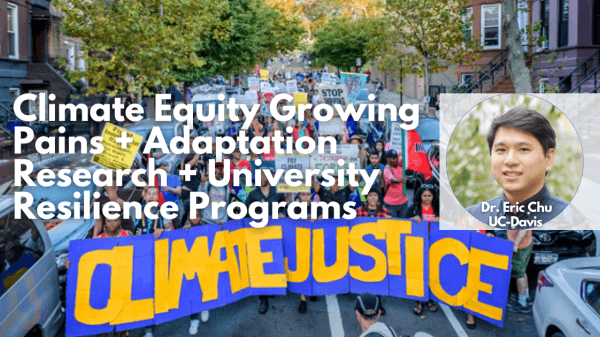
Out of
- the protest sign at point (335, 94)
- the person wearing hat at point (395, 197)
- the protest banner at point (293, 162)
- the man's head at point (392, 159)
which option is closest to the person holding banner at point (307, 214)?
the protest banner at point (293, 162)

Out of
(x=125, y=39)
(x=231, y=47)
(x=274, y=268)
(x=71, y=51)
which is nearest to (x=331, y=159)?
(x=274, y=268)

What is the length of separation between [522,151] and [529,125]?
0.24 meters

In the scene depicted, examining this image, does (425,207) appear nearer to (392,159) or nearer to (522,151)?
(392,159)

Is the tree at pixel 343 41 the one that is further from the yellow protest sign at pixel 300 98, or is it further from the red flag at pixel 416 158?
the red flag at pixel 416 158

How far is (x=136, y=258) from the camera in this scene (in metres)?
6.68

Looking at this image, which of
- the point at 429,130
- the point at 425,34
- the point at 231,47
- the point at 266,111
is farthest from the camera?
the point at 231,47

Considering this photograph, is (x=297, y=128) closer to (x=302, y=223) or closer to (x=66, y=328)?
(x=302, y=223)

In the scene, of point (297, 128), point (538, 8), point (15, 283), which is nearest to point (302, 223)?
point (15, 283)

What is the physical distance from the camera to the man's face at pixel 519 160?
4.55 metres

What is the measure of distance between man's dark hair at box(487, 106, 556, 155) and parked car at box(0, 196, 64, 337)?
14.6 feet

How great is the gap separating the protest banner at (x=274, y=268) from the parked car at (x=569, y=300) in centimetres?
100

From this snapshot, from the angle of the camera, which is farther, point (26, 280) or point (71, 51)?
point (71, 51)

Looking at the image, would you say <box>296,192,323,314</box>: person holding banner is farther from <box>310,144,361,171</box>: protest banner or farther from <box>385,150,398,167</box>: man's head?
<box>385,150,398,167</box>: man's head

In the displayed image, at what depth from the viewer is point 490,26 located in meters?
27.9
